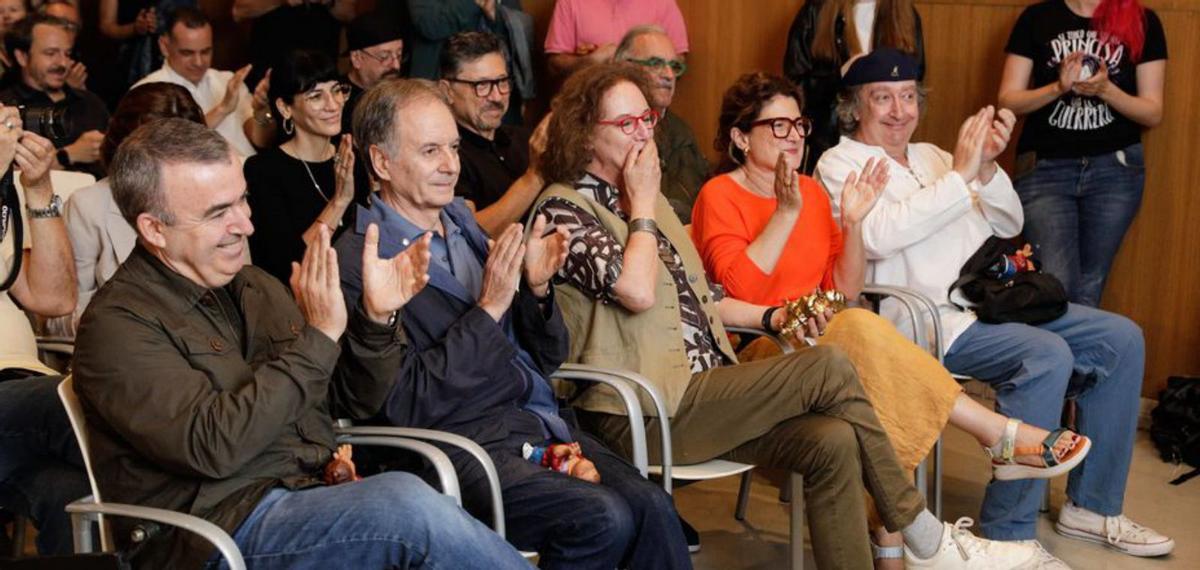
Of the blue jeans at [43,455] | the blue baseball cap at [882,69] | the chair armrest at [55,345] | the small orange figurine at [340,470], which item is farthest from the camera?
the blue baseball cap at [882,69]

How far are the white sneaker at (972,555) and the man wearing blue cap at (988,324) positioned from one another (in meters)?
0.13

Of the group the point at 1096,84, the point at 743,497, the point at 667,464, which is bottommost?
the point at 743,497

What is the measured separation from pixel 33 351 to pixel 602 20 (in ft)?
9.95

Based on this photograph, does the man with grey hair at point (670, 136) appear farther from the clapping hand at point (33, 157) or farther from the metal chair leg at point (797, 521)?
the clapping hand at point (33, 157)

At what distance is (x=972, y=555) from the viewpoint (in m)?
3.75

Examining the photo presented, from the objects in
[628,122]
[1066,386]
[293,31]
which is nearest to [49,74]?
[293,31]

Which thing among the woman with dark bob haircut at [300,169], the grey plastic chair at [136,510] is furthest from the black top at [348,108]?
the grey plastic chair at [136,510]

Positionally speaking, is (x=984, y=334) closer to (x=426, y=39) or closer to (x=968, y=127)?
(x=968, y=127)

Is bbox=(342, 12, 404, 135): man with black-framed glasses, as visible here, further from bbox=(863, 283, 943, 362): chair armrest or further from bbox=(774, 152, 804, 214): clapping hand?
bbox=(863, 283, 943, 362): chair armrest

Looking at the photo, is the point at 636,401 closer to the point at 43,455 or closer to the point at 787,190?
the point at 787,190

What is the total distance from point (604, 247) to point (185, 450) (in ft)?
3.96

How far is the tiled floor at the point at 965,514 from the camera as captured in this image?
4074 mm

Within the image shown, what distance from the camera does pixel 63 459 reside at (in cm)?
288

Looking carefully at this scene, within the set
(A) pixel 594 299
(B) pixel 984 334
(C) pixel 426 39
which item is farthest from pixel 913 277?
(C) pixel 426 39
